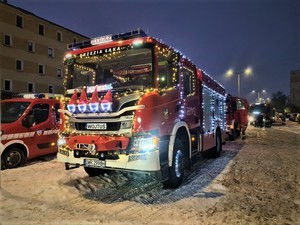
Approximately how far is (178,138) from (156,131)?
1334 mm

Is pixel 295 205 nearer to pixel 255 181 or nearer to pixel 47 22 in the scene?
pixel 255 181

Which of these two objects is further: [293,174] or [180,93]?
[293,174]

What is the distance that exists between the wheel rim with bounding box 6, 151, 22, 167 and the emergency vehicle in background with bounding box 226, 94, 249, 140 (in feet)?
37.2

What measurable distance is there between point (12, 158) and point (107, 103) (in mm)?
5202

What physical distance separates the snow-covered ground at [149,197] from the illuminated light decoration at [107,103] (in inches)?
74.0

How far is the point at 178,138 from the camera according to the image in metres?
6.73

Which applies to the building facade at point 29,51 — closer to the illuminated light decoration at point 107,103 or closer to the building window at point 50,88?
the building window at point 50,88

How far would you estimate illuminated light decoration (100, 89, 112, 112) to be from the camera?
17.9 ft

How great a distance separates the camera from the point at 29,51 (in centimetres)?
3619

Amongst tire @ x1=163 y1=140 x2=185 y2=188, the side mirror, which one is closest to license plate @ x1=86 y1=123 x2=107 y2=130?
tire @ x1=163 y1=140 x2=185 y2=188

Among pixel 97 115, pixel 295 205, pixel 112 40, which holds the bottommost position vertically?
pixel 295 205

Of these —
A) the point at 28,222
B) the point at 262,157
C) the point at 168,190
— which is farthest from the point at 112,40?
the point at 262,157

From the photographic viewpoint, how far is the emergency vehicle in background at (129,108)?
5379mm

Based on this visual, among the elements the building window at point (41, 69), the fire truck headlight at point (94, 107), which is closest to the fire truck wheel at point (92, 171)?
the fire truck headlight at point (94, 107)
